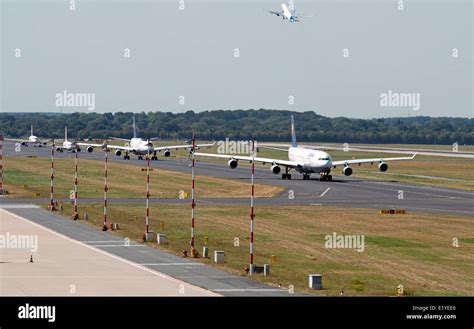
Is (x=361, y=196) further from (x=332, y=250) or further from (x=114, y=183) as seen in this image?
(x=332, y=250)

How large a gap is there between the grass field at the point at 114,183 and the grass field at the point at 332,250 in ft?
57.1

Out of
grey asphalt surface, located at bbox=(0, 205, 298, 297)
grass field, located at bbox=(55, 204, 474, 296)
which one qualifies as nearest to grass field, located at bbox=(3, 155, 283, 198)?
grass field, located at bbox=(55, 204, 474, 296)

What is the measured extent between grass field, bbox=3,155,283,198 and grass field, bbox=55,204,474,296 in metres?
17.4

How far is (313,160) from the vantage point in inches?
5349

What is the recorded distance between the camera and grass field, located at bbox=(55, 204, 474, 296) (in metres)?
53.7

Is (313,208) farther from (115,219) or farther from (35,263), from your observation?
(35,263)

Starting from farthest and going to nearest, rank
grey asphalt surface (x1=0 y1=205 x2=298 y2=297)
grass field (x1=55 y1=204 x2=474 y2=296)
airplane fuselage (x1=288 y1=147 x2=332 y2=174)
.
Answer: airplane fuselage (x1=288 y1=147 x2=332 y2=174) < grass field (x1=55 y1=204 x2=474 y2=296) < grey asphalt surface (x1=0 y1=205 x2=298 y2=297)

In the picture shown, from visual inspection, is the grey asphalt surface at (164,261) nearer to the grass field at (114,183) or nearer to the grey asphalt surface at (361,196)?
the grey asphalt surface at (361,196)

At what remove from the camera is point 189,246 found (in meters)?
66.5

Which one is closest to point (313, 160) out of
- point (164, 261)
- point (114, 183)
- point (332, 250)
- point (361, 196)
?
point (361, 196)

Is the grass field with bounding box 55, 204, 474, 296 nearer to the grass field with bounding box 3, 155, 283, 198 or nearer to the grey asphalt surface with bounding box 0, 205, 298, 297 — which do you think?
the grey asphalt surface with bounding box 0, 205, 298, 297

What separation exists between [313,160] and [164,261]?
258 feet
